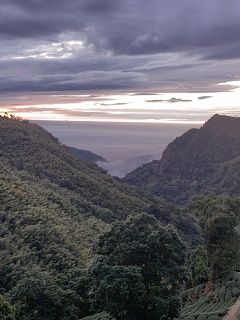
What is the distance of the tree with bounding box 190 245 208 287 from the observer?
109 feet

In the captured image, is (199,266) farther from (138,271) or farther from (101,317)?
(138,271)

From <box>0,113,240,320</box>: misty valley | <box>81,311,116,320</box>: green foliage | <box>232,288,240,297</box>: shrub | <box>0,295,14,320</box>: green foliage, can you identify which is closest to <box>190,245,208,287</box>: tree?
<box>0,113,240,320</box>: misty valley

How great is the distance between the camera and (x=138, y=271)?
16.9 meters

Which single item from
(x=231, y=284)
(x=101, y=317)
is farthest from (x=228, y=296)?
(x=101, y=317)

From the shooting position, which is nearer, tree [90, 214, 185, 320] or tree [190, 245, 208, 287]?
tree [90, 214, 185, 320]

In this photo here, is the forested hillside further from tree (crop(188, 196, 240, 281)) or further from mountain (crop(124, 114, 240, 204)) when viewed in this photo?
mountain (crop(124, 114, 240, 204))

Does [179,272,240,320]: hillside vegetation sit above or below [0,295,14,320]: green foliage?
below

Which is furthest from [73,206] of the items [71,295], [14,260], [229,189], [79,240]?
[229,189]

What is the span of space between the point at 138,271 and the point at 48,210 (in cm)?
3163

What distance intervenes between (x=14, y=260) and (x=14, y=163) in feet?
141

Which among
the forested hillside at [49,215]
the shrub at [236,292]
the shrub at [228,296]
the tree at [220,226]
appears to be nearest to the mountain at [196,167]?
the forested hillside at [49,215]

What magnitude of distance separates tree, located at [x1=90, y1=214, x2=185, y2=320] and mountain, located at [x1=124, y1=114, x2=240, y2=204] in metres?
118

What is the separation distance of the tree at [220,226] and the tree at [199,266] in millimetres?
3083

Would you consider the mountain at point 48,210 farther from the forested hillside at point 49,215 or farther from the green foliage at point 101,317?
the green foliage at point 101,317
